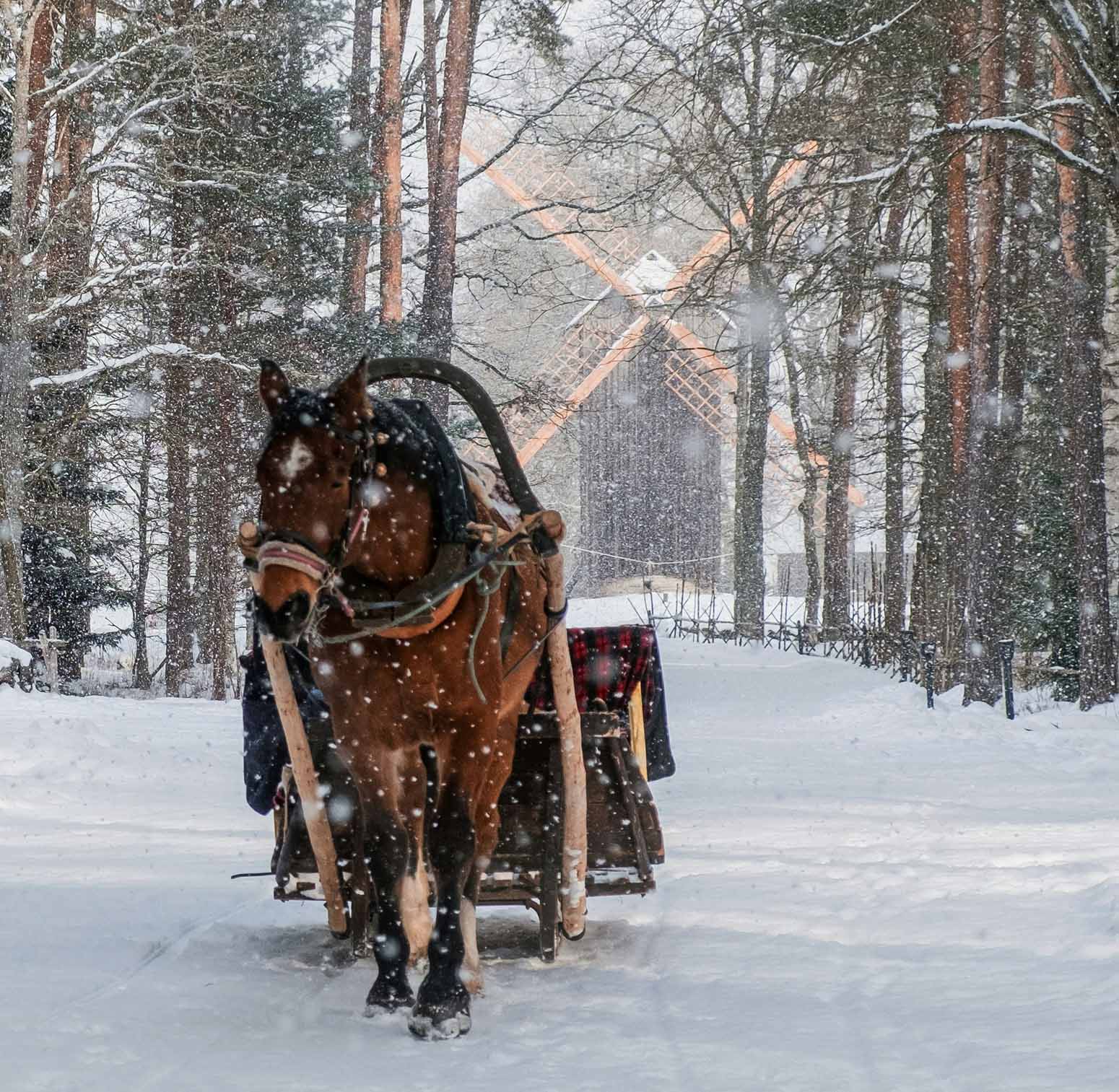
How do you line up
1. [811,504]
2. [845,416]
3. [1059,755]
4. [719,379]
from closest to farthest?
[1059,755] → [845,416] → [811,504] → [719,379]

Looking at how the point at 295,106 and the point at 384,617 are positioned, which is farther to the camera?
the point at 295,106

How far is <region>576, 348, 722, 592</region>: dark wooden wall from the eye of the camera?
37.7 metres

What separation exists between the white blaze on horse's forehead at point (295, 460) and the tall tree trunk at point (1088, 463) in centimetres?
1294

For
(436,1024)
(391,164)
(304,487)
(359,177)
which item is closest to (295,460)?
(304,487)

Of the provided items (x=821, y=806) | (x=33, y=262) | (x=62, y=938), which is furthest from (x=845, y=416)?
(x=62, y=938)

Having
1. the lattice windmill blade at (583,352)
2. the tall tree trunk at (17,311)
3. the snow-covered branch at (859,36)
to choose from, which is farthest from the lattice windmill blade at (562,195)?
the snow-covered branch at (859,36)

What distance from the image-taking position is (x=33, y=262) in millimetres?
16531

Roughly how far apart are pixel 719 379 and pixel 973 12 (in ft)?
65.4

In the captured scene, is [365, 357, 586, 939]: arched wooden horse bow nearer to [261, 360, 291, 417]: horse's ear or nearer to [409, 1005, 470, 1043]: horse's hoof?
[261, 360, 291, 417]: horse's ear

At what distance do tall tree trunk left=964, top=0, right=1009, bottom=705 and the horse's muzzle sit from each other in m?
13.6

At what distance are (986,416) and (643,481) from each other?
69.3ft

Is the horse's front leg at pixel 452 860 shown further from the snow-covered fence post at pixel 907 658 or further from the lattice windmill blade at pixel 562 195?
the lattice windmill blade at pixel 562 195

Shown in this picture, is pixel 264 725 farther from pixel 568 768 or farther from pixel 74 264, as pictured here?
pixel 74 264

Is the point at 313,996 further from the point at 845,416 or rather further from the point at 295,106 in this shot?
the point at 845,416
